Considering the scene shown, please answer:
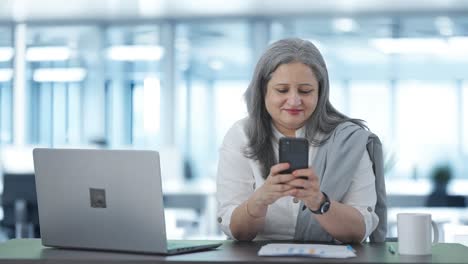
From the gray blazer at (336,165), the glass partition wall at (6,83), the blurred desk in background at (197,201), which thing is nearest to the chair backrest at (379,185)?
the gray blazer at (336,165)

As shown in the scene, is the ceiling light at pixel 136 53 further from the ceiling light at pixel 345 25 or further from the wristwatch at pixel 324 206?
the wristwatch at pixel 324 206

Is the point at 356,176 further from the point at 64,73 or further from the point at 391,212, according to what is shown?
the point at 64,73

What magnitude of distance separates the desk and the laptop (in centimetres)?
4

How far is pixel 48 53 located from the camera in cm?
A: 1108

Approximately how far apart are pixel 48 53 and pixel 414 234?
9593mm

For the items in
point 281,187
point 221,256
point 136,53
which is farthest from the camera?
point 136,53

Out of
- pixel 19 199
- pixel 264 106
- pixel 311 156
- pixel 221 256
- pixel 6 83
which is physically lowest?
pixel 19 199

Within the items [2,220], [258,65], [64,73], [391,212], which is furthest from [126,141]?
[258,65]

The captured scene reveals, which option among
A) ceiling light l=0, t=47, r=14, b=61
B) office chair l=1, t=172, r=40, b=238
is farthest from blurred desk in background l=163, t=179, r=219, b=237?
ceiling light l=0, t=47, r=14, b=61

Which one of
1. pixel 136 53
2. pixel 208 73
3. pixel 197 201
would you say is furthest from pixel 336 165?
pixel 136 53

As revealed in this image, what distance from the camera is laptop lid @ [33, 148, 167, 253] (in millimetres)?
2082

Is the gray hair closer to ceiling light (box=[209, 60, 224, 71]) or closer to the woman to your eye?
the woman

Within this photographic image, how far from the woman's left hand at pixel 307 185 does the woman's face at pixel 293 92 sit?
1.34 feet

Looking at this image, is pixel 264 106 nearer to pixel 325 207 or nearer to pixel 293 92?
pixel 293 92
